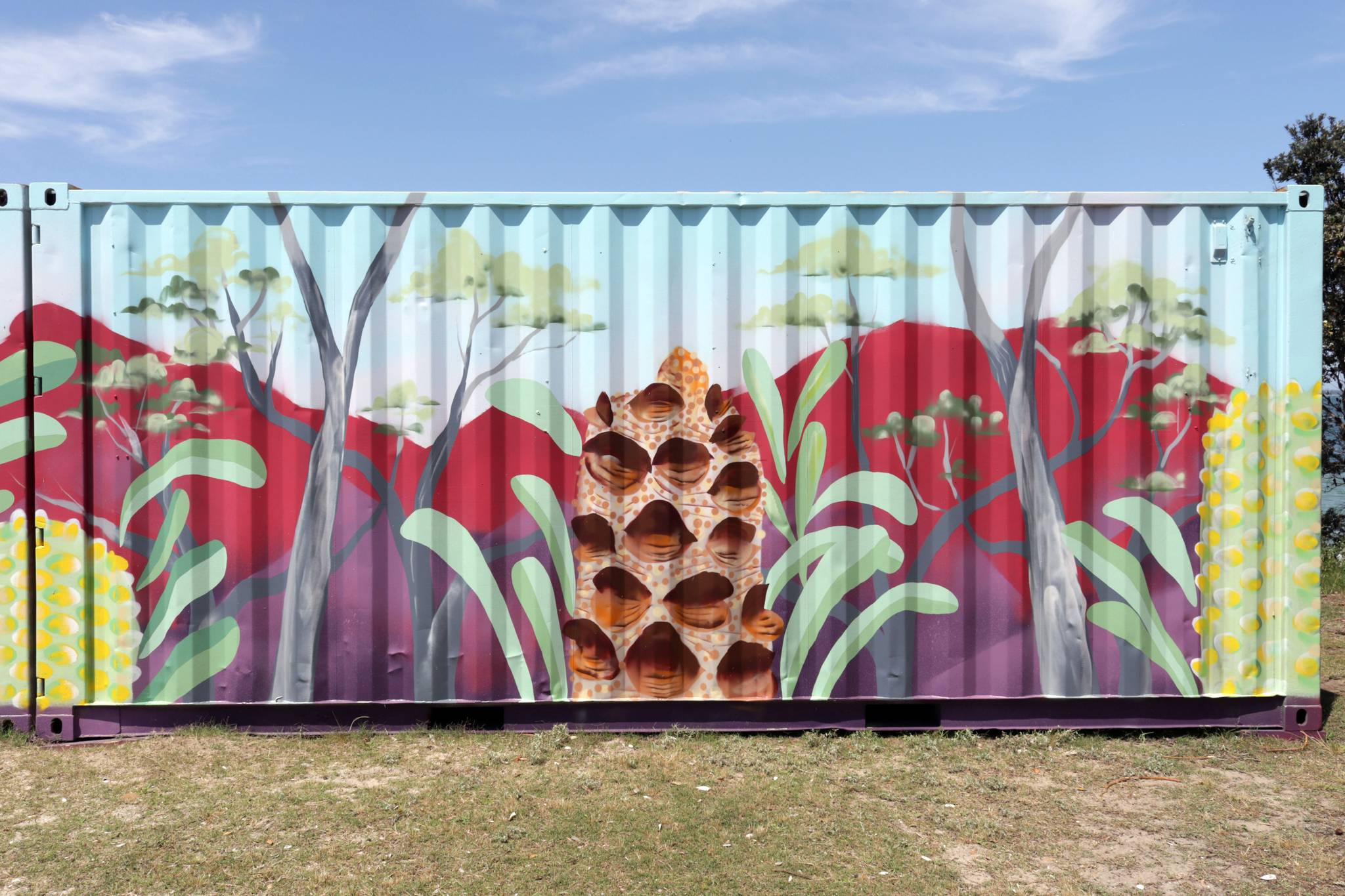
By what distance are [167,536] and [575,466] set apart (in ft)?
8.10

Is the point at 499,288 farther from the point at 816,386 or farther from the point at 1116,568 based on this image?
the point at 1116,568

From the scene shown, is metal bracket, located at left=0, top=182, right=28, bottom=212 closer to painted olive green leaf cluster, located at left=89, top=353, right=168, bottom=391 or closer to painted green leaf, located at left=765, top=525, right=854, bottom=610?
painted olive green leaf cluster, located at left=89, top=353, right=168, bottom=391

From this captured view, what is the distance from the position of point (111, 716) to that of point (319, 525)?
5.56ft

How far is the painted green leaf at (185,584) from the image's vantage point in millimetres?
4820

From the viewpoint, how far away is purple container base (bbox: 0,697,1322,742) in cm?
486

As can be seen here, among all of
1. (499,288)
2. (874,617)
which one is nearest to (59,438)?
(499,288)

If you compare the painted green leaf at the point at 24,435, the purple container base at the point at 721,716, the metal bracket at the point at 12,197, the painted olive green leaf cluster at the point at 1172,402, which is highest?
the metal bracket at the point at 12,197

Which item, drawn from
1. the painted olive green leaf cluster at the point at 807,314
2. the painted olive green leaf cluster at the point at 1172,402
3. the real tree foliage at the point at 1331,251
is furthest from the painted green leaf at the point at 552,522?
the real tree foliage at the point at 1331,251

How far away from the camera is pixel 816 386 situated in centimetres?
486

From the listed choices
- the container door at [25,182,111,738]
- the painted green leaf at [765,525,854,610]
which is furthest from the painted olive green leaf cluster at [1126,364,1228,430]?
the container door at [25,182,111,738]

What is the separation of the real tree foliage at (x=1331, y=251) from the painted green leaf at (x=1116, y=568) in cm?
687

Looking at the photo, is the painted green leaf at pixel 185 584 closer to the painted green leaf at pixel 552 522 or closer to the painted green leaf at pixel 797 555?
the painted green leaf at pixel 552 522

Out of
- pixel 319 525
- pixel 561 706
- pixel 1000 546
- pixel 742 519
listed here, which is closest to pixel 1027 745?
pixel 1000 546

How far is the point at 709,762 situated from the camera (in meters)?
4.58
